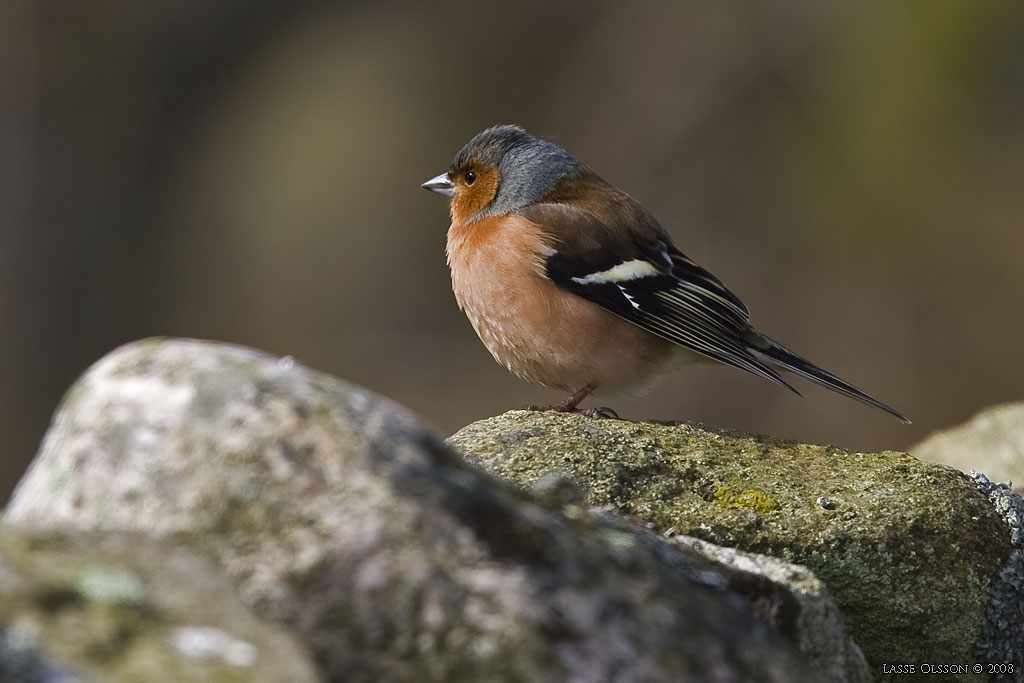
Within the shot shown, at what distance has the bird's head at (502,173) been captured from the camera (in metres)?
6.48

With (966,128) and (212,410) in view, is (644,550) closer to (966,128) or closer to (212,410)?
(212,410)

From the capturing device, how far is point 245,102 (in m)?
16.3

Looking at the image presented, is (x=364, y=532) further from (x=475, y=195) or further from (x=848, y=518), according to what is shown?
(x=475, y=195)

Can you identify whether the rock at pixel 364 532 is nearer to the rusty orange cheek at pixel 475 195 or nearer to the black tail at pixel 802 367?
the black tail at pixel 802 367

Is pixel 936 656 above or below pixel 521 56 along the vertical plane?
below

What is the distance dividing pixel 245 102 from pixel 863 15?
8.15m

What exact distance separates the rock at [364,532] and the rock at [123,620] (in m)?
0.10

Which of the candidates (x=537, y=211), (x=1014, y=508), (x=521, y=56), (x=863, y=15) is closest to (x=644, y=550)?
(x=1014, y=508)

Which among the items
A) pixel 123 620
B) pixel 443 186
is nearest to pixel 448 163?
pixel 443 186

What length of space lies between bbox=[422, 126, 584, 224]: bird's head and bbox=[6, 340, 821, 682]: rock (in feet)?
13.1

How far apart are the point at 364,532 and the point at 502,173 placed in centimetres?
462

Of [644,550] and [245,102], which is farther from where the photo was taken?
[245,102]

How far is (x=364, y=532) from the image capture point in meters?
2.23

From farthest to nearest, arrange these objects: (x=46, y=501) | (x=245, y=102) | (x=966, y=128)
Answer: (x=245, y=102) < (x=966, y=128) < (x=46, y=501)
